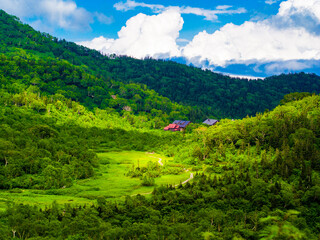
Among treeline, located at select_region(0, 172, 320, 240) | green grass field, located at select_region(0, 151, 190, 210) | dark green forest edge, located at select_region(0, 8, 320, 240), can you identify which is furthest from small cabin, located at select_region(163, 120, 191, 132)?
treeline, located at select_region(0, 172, 320, 240)

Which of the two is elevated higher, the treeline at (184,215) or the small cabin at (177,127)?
the small cabin at (177,127)

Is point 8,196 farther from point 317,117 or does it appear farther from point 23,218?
point 317,117

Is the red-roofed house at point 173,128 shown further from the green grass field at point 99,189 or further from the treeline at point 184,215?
the treeline at point 184,215

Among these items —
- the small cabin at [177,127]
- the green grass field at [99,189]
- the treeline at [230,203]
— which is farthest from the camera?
the small cabin at [177,127]

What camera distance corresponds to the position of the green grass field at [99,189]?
59.8 meters

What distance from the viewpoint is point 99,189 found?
71.2 m

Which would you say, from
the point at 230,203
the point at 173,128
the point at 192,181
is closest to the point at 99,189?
Result: the point at 192,181

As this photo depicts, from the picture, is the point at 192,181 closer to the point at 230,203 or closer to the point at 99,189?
the point at 230,203

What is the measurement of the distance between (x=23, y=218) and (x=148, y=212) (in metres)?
20.5

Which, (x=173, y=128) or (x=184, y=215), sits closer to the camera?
(x=184, y=215)

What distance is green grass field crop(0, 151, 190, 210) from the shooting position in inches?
2355

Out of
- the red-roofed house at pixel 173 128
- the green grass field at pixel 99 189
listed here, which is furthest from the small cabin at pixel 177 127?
the green grass field at pixel 99 189

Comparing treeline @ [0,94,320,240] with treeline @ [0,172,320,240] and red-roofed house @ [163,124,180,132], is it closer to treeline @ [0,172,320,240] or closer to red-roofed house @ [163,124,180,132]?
treeline @ [0,172,320,240]

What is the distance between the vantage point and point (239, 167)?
7606 centimetres
